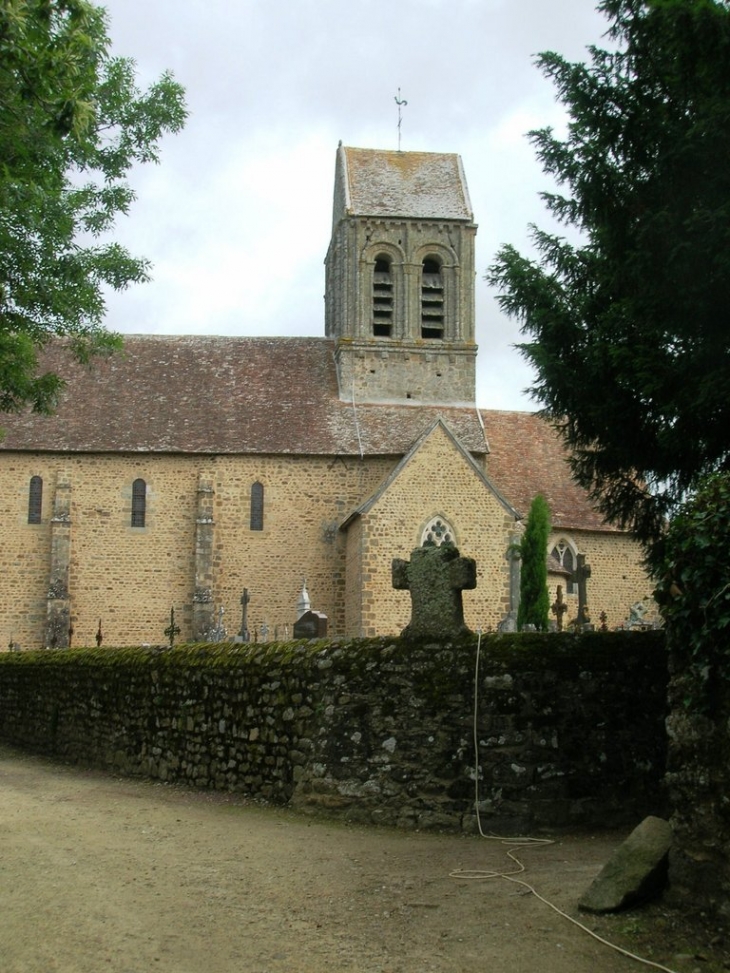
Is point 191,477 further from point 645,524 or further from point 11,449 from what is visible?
point 645,524

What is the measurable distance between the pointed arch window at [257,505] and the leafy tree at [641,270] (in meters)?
20.2

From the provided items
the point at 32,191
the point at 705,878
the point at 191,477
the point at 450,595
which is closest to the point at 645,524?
the point at 450,595

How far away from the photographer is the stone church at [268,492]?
96.0ft

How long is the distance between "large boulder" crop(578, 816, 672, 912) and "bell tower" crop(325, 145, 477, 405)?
2686 centimetres

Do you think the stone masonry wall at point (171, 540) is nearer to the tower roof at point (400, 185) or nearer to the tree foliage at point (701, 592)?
the tower roof at point (400, 185)

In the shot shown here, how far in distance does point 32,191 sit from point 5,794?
7416 mm

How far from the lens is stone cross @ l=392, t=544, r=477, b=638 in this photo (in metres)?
9.20

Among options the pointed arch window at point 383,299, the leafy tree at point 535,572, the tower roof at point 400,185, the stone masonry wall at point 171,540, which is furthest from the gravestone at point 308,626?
the tower roof at point 400,185

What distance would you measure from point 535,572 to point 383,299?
12008 mm

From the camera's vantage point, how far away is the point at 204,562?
30.1 m

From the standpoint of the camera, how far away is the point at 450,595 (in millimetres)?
9227

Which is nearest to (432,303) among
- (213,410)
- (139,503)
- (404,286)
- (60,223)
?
(404,286)

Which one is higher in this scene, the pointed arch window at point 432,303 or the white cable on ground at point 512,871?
the pointed arch window at point 432,303

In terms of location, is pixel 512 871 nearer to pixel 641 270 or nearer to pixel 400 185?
pixel 641 270
